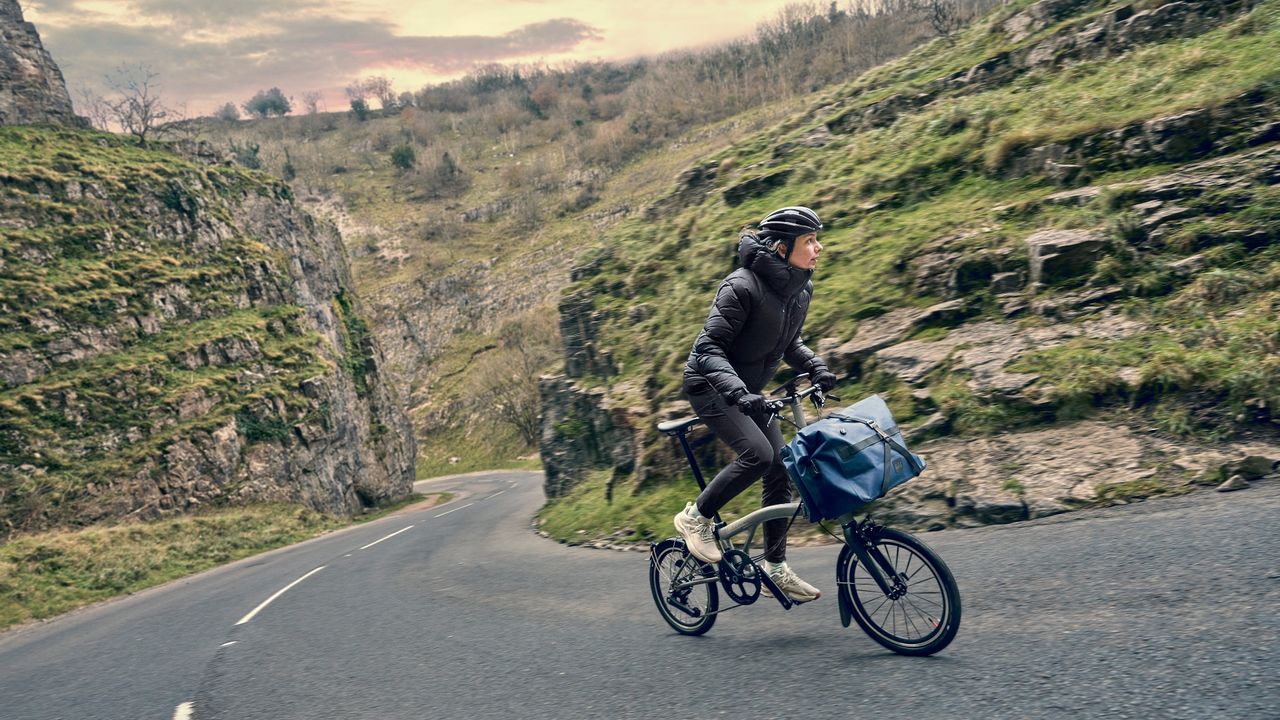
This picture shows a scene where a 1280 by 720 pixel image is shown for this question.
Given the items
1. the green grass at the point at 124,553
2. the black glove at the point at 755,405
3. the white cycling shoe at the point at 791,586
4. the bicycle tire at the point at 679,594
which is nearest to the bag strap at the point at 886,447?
the black glove at the point at 755,405

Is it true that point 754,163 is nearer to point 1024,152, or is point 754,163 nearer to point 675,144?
Answer: point 1024,152

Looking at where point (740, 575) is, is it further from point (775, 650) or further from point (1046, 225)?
point (1046, 225)

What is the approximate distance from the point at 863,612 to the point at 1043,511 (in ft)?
9.99

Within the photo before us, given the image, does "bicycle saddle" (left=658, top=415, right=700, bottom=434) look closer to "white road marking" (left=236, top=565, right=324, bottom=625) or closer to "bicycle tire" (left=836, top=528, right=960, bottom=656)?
"bicycle tire" (left=836, top=528, right=960, bottom=656)

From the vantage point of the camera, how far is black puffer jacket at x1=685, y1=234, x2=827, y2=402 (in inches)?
177

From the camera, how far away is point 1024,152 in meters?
11.7

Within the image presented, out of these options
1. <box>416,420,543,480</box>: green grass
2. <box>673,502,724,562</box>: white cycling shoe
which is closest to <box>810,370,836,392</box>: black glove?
<box>673,502,724,562</box>: white cycling shoe

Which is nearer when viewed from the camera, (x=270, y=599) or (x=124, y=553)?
(x=270, y=599)

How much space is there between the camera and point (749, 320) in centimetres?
462

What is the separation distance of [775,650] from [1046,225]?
26.1 feet

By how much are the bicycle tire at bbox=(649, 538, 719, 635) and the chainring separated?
12 cm

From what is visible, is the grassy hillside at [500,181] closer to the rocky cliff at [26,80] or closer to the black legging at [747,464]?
the rocky cliff at [26,80]

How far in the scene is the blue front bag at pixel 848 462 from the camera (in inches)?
147

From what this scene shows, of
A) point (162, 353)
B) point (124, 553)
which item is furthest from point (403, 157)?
point (124, 553)
